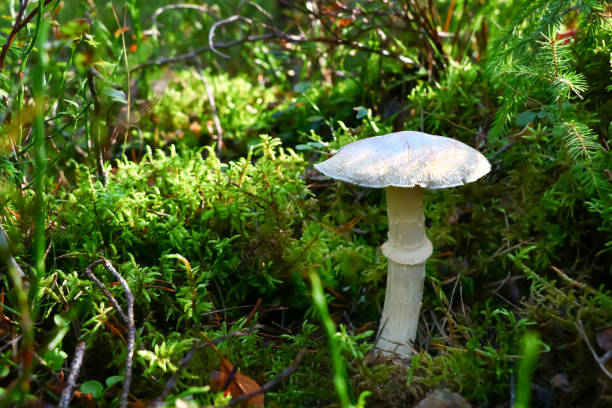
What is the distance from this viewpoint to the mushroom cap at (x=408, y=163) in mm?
1596

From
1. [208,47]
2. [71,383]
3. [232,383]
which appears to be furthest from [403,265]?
[208,47]

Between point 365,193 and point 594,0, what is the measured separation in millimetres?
1521

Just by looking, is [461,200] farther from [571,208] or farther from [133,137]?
[133,137]

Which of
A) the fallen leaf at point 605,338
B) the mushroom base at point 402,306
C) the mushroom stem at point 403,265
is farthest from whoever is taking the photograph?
the mushroom base at point 402,306

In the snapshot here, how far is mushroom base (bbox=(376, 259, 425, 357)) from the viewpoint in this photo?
2.00 m

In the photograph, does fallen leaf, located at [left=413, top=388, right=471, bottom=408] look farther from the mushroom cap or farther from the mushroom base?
the mushroom cap

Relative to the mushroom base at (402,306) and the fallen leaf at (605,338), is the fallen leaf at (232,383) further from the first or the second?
the fallen leaf at (605,338)

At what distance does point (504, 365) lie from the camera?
5.38 feet

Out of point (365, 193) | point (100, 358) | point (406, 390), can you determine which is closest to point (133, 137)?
point (365, 193)

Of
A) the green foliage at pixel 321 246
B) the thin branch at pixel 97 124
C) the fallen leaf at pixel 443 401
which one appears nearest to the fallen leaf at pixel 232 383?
the green foliage at pixel 321 246

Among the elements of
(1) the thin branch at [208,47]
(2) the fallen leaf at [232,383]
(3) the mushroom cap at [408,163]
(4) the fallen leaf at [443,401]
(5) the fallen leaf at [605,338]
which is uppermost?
(1) the thin branch at [208,47]

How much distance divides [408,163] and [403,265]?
1.84ft

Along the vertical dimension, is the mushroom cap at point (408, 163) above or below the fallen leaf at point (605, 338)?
above

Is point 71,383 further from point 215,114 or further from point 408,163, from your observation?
point 215,114
